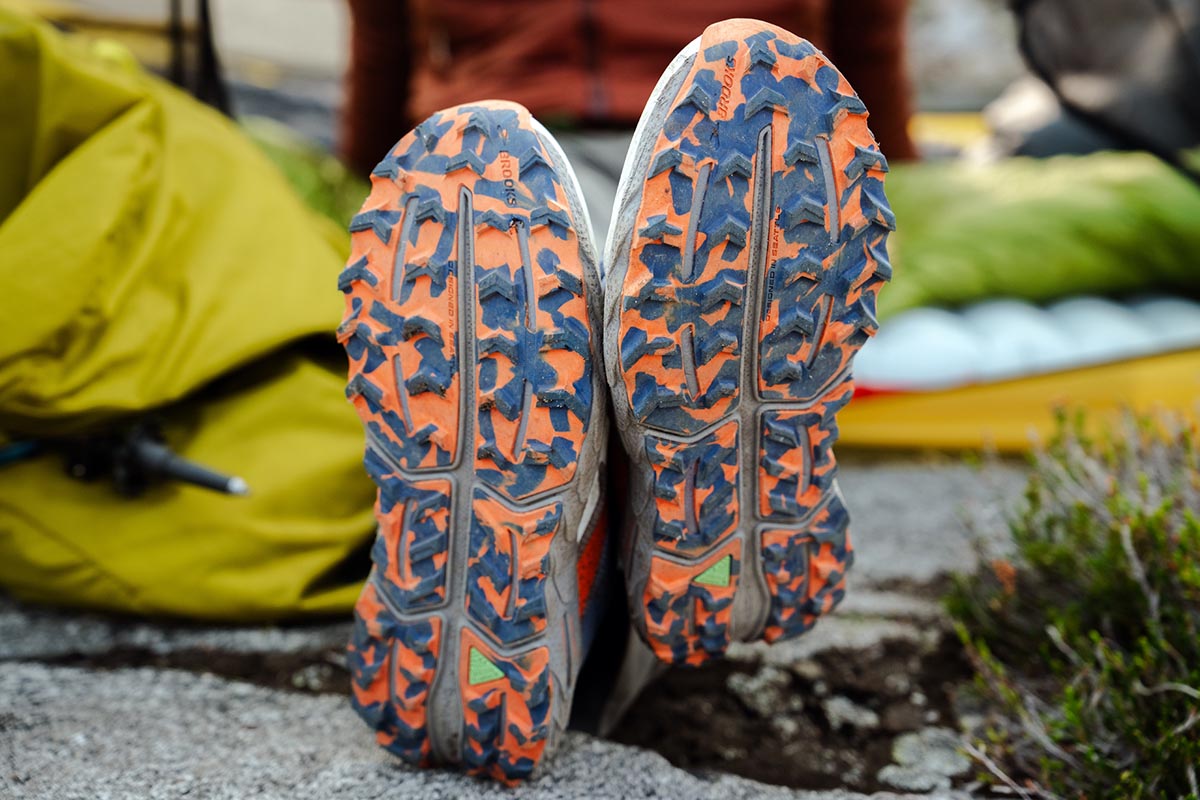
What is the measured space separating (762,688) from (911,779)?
16 centimetres

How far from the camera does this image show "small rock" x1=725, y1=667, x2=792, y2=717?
2.94 feet

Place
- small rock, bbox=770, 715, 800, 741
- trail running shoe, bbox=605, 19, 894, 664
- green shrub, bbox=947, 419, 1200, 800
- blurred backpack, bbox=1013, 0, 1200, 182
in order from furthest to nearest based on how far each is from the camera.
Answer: blurred backpack, bbox=1013, 0, 1200, 182
small rock, bbox=770, 715, 800, 741
green shrub, bbox=947, 419, 1200, 800
trail running shoe, bbox=605, 19, 894, 664

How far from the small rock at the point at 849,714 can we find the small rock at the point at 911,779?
60 mm

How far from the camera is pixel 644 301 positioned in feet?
2.03

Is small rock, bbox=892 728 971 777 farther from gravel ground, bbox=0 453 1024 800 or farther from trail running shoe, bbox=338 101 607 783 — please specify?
trail running shoe, bbox=338 101 607 783

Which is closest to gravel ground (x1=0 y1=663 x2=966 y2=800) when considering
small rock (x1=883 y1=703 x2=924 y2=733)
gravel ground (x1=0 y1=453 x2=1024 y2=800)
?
gravel ground (x1=0 y1=453 x2=1024 y2=800)

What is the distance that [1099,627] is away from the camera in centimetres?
91

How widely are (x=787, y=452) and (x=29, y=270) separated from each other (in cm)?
67

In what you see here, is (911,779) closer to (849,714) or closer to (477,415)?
(849,714)

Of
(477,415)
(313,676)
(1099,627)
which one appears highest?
(477,415)

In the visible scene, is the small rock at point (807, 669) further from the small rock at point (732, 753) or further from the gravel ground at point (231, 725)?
the small rock at point (732, 753)

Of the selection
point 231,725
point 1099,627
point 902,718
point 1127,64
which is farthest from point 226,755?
point 1127,64

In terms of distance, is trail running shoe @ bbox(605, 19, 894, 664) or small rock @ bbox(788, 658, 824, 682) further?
small rock @ bbox(788, 658, 824, 682)

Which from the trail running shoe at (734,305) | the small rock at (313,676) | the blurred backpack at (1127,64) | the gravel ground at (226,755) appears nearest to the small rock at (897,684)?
the gravel ground at (226,755)
